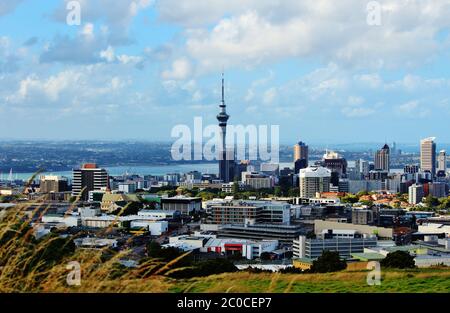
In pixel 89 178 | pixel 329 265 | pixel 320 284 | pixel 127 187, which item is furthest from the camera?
pixel 127 187

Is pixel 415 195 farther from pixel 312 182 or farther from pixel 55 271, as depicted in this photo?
pixel 55 271

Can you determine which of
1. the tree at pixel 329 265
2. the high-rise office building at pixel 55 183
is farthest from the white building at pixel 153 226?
the high-rise office building at pixel 55 183

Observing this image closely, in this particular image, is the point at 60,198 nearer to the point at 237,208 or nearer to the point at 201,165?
the point at 237,208

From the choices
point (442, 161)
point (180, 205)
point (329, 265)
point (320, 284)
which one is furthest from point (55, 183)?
point (320, 284)

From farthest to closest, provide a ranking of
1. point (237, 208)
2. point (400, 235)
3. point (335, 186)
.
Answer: point (335, 186), point (237, 208), point (400, 235)

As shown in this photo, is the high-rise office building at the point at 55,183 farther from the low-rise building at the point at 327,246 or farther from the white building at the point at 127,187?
the low-rise building at the point at 327,246
